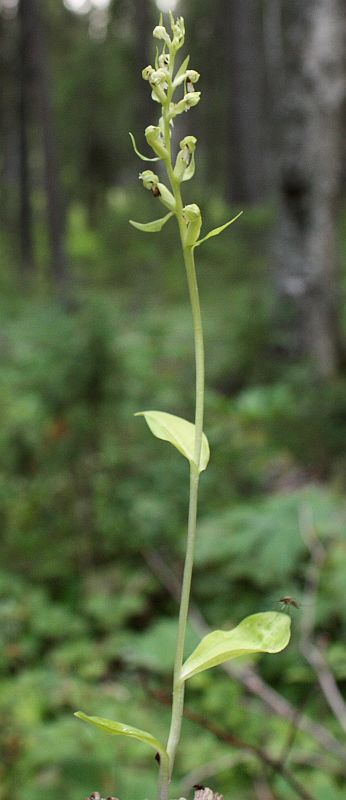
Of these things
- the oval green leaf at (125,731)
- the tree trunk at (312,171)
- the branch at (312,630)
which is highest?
the tree trunk at (312,171)

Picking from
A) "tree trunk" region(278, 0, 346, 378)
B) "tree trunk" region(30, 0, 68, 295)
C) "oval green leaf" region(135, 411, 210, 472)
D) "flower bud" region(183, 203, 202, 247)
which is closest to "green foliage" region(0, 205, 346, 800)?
"oval green leaf" region(135, 411, 210, 472)

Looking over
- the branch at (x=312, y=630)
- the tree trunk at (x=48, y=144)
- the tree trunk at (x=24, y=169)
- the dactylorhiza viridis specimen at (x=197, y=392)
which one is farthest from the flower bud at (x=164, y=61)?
the tree trunk at (x=24, y=169)

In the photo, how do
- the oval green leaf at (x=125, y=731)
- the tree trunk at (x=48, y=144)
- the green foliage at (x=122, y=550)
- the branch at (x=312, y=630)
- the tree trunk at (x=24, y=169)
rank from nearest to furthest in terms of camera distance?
1. the oval green leaf at (x=125, y=731)
2. the branch at (x=312, y=630)
3. the green foliage at (x=122, y=550)
4. the tree trunk at (x=48, y=144)
5. the tree trunk at (x=24, y=169)

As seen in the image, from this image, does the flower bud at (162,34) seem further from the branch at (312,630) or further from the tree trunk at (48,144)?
the tree trunk at (48,144)

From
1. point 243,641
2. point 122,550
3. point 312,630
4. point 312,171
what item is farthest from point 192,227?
point 312,171

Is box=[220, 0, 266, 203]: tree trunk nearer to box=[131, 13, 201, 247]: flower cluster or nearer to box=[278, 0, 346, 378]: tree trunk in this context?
box=[278, 0, 346, 378]: tree trunk
